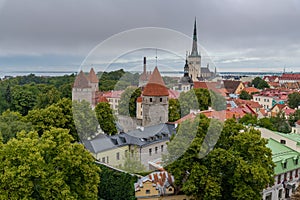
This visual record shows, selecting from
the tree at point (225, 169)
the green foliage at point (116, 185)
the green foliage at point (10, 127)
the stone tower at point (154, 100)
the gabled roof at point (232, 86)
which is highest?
the stone tower at point (154, 100)

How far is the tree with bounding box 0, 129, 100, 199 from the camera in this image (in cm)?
922

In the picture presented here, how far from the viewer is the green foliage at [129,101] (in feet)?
31.2

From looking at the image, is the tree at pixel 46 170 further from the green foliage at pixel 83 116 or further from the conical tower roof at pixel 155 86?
the conical tower roof at pixel 155 86

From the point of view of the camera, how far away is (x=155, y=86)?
11.1 m

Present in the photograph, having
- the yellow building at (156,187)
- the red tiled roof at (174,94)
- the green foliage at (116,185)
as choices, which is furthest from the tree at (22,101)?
the yellow building at (156,187)

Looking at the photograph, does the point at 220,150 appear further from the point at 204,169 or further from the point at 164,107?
the point at 164,107

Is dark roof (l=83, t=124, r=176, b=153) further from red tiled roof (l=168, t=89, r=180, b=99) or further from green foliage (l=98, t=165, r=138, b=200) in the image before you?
red tiled roof (l=168, t=89, r=180, b=99)

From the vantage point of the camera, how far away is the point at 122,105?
375 inches

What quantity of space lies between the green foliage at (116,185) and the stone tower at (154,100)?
2911 mm

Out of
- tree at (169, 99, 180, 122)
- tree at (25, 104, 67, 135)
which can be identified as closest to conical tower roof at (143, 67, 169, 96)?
tree at (169, 99, 180, 122)

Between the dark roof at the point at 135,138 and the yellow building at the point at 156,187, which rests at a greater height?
the dark roof at the point at 135,138

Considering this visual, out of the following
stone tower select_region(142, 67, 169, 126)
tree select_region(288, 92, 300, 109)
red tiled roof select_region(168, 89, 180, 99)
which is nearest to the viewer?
stone tower select_region(142, 67, 169, 126)


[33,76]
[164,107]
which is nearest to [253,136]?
[164,107]

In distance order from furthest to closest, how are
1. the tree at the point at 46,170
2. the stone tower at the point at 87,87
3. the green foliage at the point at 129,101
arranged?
the stone tower at the point at 87,87 → the green foliage at the point at 129,101 → the tree at the point at 46,170
